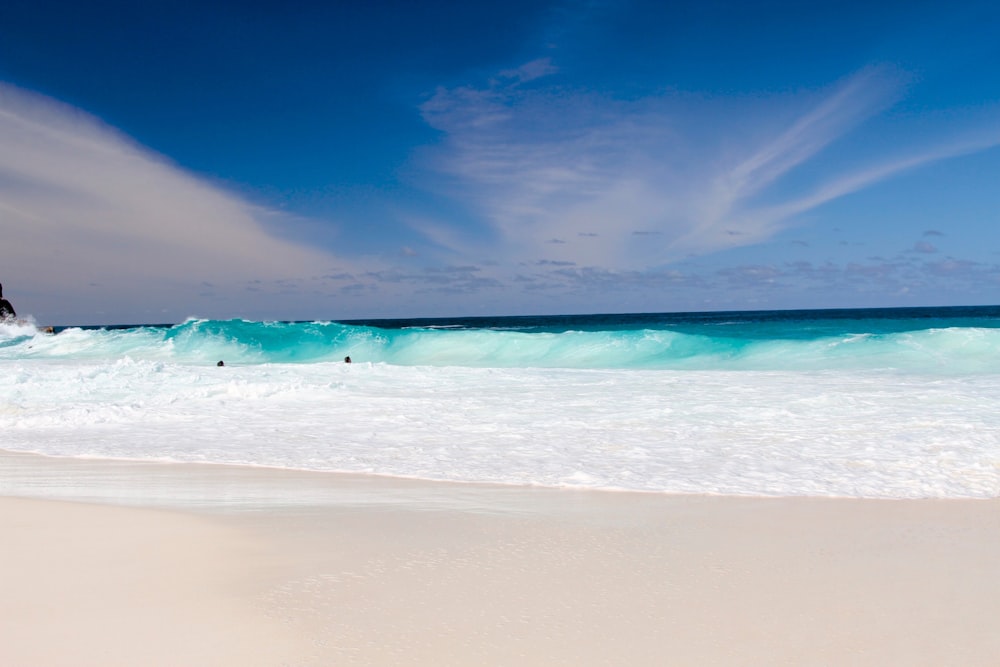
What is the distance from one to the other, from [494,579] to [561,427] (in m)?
4.95

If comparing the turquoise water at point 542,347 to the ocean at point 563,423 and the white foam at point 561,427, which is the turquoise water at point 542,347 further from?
the white foam at point 561,427

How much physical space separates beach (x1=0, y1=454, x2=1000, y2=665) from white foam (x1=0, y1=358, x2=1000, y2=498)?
814 mm

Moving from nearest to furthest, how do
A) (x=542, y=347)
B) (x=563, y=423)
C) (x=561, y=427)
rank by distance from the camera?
(x=561, y=427), (x=563, y=423), (x=542, y=347)

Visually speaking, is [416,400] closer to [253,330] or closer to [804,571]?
[804,571]

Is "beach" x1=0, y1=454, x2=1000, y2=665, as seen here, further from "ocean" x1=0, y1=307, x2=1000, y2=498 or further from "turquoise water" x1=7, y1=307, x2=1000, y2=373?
"turquoise water" x1=7, y1=307, x2=1000, y2=373

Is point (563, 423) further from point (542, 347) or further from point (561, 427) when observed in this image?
point (542, 347)

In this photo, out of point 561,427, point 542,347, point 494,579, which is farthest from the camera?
point 542,347

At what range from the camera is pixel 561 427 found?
8258 mm

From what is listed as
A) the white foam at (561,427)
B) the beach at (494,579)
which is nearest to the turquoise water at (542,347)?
the white foam at (561,427)

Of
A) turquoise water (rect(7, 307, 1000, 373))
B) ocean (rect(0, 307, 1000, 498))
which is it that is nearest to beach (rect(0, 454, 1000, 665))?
ocean (rect(0, 307, 1000, 498))

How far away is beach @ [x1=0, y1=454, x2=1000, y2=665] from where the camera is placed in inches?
104

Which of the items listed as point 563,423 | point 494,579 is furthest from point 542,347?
point 494,579

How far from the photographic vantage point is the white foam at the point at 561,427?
19.1 feet

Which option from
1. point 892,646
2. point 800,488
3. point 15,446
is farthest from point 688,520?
point 15,446
